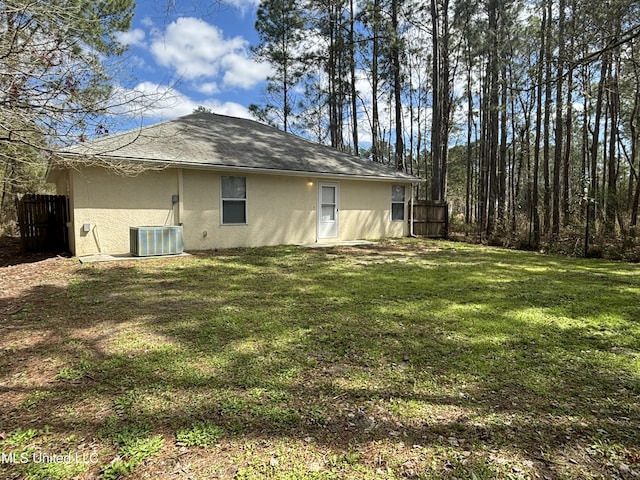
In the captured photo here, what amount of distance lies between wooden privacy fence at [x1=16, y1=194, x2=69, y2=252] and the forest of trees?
11.9m

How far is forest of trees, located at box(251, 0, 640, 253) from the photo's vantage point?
10.3 metres

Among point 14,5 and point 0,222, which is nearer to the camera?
point 14,5

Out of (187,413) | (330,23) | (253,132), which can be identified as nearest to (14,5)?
(187,413)

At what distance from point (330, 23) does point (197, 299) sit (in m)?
18.2

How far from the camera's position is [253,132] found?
12.5 meters

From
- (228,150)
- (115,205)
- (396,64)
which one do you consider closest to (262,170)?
(228,150)

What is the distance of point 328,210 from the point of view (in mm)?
11375

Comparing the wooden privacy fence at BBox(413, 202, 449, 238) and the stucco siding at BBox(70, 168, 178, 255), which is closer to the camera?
the stucco siding at BBox(70, 168, 178, 255)

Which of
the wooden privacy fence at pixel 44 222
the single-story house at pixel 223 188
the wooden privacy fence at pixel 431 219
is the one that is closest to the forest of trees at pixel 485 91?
the wooden privacy fence at pixel 431 219

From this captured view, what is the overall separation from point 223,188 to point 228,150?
4.56 ft

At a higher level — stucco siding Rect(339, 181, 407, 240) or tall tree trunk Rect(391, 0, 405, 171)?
tall tree trunk Rect(391, 0, 405, 171)

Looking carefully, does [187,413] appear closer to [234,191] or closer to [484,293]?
[484,293]

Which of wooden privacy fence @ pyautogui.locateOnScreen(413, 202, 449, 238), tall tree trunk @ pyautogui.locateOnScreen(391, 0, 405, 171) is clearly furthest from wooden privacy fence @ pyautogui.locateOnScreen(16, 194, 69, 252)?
tall tree trunk @ pyautogui.locateOnScreen(391, 0, 405, 171)

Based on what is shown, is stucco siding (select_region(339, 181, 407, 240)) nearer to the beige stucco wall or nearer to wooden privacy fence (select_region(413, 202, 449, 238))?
the beige stucco wall
